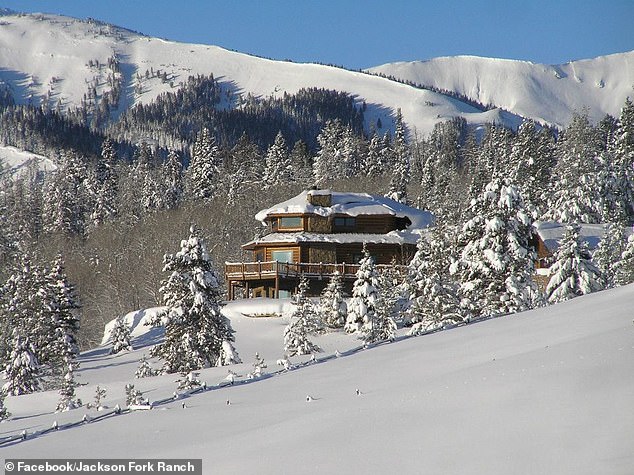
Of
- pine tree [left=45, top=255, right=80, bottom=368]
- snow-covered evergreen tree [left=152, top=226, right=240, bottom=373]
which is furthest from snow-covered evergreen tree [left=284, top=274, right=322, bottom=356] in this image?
pine tree [left=45, top=255, right=80, bottom=368]

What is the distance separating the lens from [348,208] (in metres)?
54.6

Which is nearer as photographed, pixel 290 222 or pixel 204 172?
pixel 290 222

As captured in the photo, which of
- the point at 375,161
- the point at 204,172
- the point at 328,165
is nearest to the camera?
the point at 328,165

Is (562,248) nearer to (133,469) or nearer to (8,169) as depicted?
(133,469)

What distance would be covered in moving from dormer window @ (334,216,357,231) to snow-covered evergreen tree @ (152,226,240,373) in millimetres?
20759

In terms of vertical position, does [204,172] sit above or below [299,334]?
above

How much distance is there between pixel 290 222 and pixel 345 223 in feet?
12.2

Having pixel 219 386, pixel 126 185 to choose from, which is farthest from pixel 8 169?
pixel 219 386

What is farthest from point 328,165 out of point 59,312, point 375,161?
→ point 59,312

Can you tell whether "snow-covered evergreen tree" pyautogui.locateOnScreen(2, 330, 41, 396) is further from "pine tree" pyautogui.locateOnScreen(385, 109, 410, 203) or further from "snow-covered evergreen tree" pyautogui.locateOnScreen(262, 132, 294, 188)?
"snow-covered evergreen tree" pyautogui.locateOnScreen(262, 132, 294, 188)

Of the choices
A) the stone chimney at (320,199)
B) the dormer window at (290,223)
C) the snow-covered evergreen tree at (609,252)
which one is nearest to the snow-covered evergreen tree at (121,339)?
the dormer window at (290,223)

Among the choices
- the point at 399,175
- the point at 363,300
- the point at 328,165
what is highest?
the point at 328,165

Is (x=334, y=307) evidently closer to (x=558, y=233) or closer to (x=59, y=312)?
(x=59, y=312)

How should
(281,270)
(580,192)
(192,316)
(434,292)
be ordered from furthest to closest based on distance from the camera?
(580,192) < (281,270) < (434,292) < (192,316)
